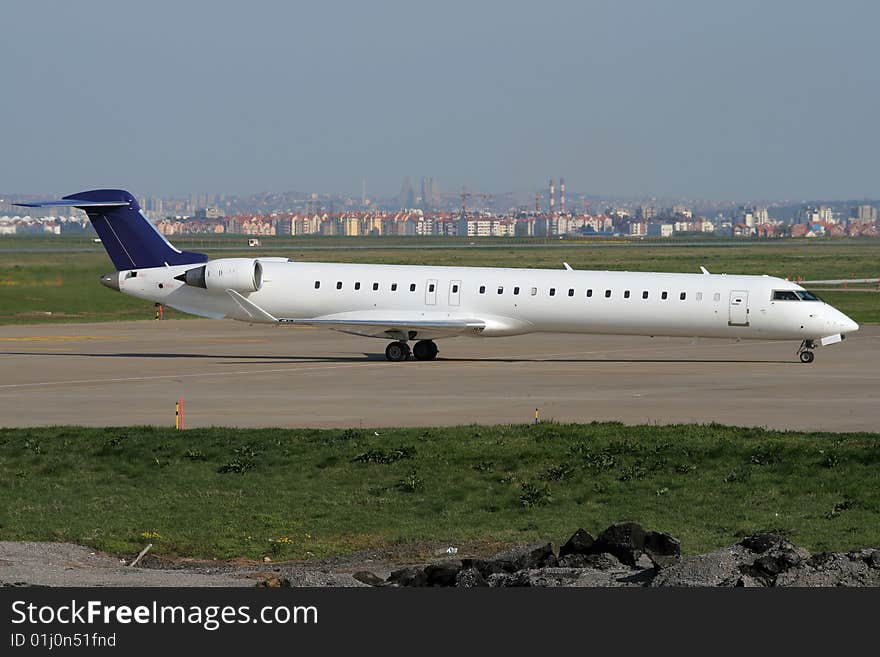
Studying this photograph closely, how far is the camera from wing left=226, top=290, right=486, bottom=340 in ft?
138

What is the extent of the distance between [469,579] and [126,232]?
3291cm

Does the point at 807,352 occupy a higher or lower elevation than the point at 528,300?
lower

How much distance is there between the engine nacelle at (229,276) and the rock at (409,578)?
28593 mm

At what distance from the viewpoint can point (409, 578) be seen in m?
15.1

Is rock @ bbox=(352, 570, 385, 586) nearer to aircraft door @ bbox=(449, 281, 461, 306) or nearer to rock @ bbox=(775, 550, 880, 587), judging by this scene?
rock @ bbox=(775, 550, 880, 587)

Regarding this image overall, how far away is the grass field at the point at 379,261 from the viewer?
2571 inches

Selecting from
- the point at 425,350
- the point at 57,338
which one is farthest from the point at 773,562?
the point at 57,338

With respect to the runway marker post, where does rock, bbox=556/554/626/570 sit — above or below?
above

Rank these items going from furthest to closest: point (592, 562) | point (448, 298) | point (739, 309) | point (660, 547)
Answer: point (448, 298) → point (739, 309) → point (660, 547) → point (592, 562)

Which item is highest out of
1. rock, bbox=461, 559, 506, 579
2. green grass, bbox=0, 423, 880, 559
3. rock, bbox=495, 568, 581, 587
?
rock, bbox=495, 568, 581, 587

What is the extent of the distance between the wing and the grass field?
21.2m

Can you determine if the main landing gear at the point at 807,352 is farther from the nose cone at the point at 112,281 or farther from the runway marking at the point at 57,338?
the runway marking at the point at 57,338

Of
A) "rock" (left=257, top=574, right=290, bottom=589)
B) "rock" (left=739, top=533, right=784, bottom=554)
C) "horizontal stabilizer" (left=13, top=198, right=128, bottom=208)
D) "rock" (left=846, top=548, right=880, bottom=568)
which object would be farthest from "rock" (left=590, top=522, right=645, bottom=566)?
"horizontal stabilizer" (left=13, top=198, right=128, bottom=208)

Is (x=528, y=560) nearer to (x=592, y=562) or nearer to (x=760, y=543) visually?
(x=592, y=562)
